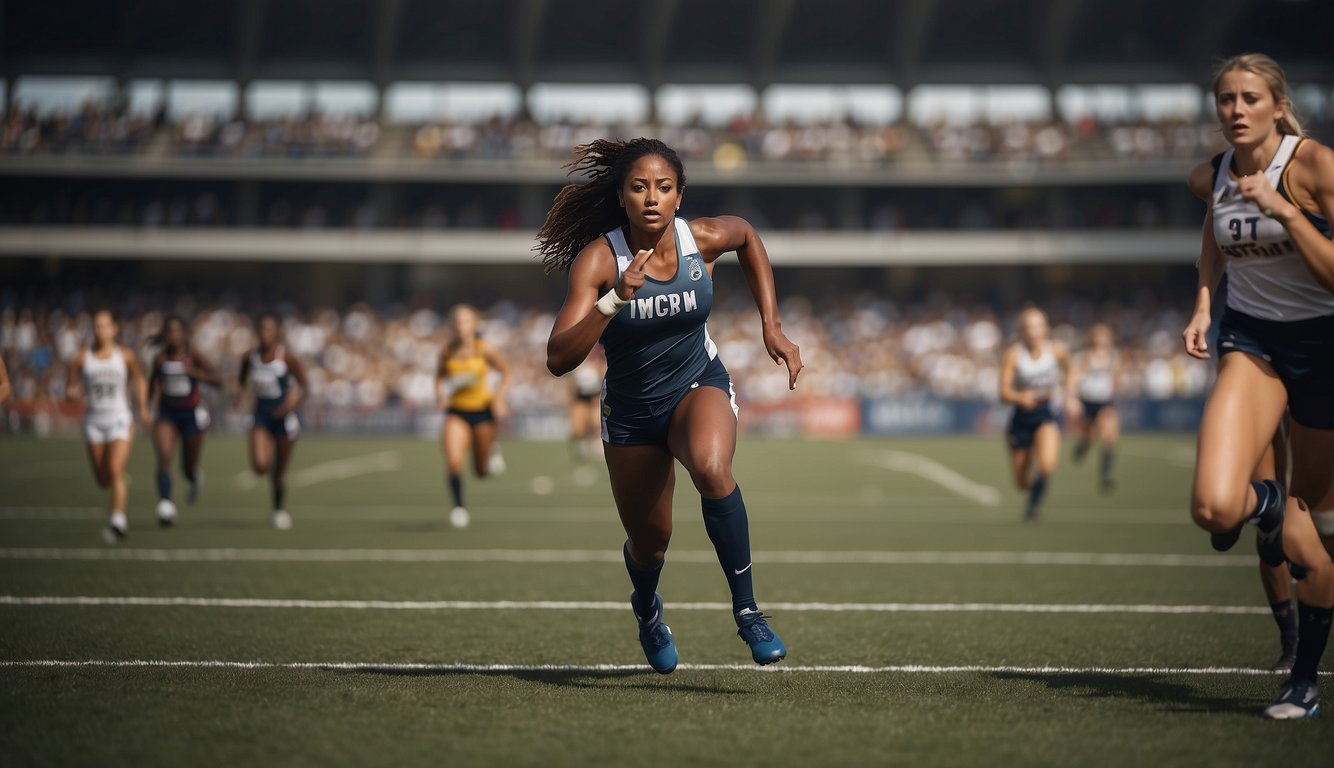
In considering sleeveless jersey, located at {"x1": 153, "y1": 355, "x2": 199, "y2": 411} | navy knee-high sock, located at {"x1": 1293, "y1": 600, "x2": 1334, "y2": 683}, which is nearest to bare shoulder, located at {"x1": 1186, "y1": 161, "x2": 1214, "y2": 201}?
navy knee-high sock, located at {"x1": 1293, "y1": 600, "x2": 1334, "y2": 683}

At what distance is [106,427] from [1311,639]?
10947mm

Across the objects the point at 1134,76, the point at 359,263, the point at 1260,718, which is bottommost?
the point at 1260,718

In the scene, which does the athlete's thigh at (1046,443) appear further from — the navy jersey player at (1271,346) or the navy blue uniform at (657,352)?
the navy blue uniform at (657,352)

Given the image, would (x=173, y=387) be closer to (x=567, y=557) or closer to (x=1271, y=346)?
(x=567, y=557)

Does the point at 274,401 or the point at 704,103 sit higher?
the point at 704,103

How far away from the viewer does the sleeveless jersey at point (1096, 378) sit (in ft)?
66.1

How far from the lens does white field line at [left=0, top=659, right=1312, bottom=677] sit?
22.4ft

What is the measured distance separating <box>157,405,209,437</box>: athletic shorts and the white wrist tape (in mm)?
10684

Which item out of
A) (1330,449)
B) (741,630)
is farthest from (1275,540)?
(741,630)

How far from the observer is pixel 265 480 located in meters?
21.6

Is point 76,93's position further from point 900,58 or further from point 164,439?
point 164,439

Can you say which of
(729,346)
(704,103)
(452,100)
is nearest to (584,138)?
(704,103)

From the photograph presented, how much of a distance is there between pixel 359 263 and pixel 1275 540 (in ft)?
156

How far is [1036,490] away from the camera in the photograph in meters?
15.2
